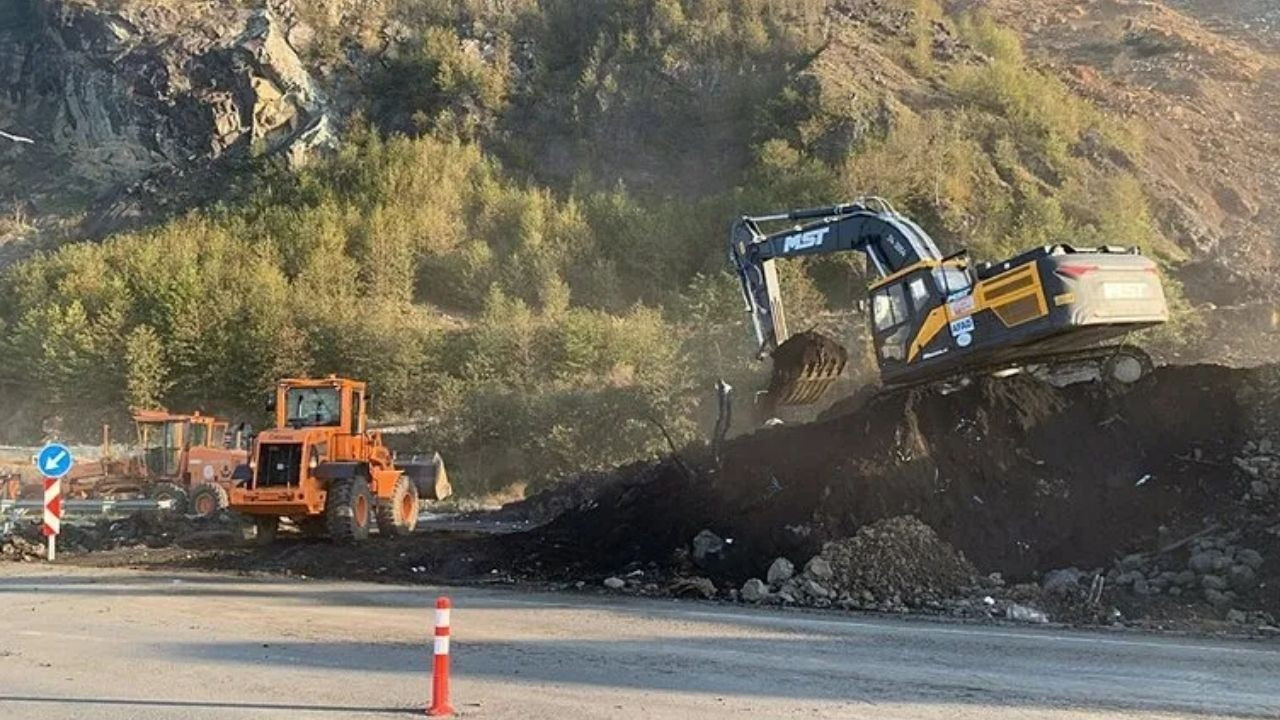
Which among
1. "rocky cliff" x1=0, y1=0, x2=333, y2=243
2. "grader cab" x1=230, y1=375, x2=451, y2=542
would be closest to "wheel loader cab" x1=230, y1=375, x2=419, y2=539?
"grader cab" x1=230, y1=375, x2=451, y2=542

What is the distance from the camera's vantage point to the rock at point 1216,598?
1189 cm

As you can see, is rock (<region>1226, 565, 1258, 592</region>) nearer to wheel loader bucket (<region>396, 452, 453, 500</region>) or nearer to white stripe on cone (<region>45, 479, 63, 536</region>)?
wheel loader bucket (<region>396, 452, 453, 500</region>)

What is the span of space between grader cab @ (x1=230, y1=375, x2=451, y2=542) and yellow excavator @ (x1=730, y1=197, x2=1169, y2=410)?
6.86m

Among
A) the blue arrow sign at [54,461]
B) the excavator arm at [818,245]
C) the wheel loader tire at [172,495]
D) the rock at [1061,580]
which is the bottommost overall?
the rock at [1061,580]

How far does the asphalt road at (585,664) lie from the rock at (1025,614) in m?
0.64

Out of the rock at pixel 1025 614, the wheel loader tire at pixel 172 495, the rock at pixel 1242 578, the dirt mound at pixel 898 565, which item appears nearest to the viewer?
the rock at pixel 1025 614

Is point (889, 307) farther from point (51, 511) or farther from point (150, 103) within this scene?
point (150, 103)

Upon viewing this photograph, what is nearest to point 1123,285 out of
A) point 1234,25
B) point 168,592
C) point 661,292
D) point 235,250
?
point 168,592

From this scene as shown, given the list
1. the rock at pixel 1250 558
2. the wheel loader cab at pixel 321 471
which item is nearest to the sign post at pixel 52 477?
the wheel loader cab at pixel 321 471

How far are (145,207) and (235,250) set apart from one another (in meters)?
8.76

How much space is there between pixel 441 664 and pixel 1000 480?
941cm

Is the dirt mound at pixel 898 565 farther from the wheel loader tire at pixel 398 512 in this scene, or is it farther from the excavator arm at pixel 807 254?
the wheel loader tire at pixel 398 512

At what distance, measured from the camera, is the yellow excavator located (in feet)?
44.7

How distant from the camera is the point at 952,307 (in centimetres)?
1477
